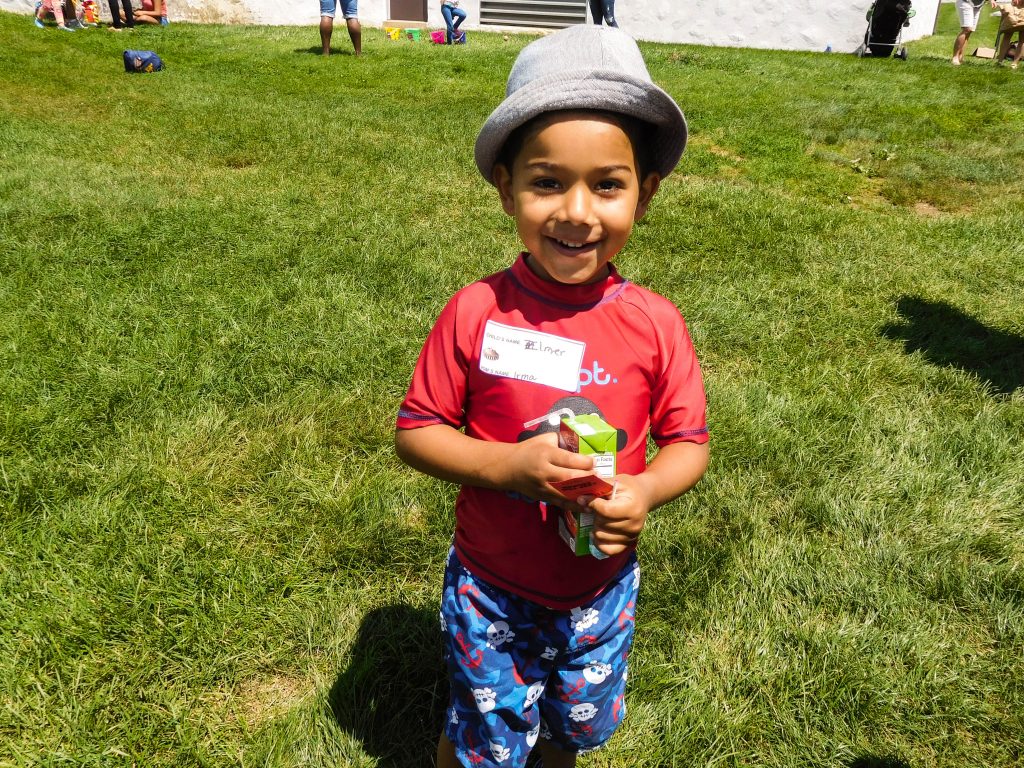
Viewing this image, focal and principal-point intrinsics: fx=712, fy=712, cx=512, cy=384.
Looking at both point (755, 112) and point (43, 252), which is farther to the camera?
point (755, 112)

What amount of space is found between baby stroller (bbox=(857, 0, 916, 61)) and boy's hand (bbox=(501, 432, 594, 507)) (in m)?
17.5

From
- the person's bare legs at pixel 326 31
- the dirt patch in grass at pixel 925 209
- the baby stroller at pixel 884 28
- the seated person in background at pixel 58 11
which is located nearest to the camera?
the dirt patch in grass at pixel 925 209

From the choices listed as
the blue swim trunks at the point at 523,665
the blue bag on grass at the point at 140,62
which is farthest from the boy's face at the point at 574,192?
the blue bag on grass at the point at 140,62

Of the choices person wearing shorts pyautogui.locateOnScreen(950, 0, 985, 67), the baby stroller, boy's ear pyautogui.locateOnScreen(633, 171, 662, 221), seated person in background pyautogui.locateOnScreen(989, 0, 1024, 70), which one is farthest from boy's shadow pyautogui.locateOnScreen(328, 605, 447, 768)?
the baby stroller

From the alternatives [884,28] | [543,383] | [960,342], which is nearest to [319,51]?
[960,342]

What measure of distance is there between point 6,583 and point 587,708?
6.53 ft

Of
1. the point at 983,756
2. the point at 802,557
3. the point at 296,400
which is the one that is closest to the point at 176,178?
the point at 296,400

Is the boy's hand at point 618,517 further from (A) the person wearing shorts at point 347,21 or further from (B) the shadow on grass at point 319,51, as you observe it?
(B) the shadow on grass at point 319,51

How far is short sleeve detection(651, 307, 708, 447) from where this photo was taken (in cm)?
153

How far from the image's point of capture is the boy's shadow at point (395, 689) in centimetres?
207

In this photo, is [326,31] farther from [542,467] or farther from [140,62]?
[542,467]

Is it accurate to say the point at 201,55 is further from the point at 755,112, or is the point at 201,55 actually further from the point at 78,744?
the point at 78,744

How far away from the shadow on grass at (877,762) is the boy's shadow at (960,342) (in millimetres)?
2458

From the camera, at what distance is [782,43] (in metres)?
18.0
